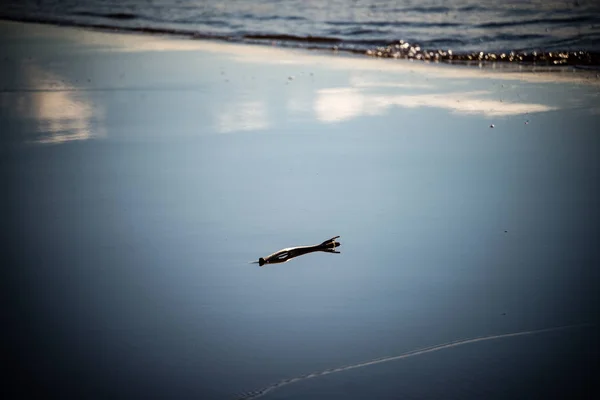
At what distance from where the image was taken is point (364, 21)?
1000cm

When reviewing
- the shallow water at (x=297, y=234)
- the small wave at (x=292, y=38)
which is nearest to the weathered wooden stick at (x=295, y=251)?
the shallow water at (x=297, y=234)

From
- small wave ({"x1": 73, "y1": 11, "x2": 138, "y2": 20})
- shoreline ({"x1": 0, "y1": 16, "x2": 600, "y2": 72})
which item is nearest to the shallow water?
shoreline ({"x1": 0, "y1": 16, "x2": 600, "y2": 72})

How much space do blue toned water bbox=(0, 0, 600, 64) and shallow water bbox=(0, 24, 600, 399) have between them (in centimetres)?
216

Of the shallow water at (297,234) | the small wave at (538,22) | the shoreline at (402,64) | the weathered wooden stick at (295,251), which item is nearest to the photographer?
the shallow water at (297,234)

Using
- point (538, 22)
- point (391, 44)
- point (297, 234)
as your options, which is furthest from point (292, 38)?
point (297, 234)

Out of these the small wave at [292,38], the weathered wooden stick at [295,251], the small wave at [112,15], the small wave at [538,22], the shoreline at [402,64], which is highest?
the small wave at [112,15]

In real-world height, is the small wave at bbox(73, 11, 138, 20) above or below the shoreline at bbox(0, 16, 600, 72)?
above

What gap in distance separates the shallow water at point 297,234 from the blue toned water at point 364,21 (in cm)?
216

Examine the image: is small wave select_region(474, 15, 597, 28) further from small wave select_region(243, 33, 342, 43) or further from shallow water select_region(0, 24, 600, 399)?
shallow water select_region(0, 24, 600, 399)

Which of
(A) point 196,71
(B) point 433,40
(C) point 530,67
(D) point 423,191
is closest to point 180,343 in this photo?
(D) point 423,191

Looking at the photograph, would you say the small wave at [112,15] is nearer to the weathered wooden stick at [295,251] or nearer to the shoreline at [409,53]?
the shoreline at [409,53]

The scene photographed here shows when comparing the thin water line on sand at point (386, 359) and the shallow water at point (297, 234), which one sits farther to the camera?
the shallow water at point (297, 234)

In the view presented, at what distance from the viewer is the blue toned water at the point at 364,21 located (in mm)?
8617

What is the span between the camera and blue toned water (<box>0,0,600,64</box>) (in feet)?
28.3
